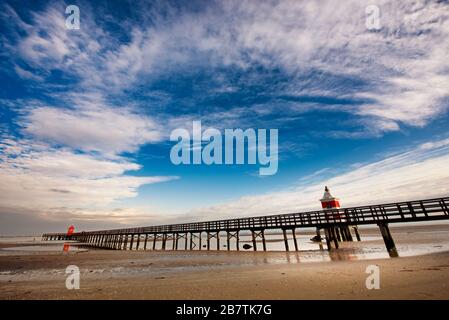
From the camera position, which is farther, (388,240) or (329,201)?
(329,201)

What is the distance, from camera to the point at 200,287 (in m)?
6.03

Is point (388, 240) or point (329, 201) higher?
point (329, 201)

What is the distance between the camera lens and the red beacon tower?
26.0m

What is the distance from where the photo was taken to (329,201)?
26.4 m

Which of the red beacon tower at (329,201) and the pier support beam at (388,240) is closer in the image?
the pier support beam at (388,240)

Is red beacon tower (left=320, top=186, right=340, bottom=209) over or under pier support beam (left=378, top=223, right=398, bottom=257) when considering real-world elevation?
over

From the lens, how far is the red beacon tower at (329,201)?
26.0 meters

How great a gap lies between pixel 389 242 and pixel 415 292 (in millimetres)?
12948

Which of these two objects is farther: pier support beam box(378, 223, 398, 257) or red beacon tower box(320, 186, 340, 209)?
red beacon tower box(320, 186, 340, 209)

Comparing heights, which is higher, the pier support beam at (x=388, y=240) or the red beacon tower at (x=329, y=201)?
the red beacon tower at (x=329, y=201)
